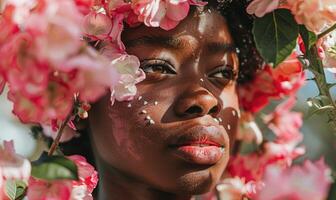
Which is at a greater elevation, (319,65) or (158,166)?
(319,65)

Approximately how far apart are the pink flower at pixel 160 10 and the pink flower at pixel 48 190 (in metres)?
0.40

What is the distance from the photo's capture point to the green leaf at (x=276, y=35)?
1.29 meters

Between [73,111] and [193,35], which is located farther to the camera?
[193,35]

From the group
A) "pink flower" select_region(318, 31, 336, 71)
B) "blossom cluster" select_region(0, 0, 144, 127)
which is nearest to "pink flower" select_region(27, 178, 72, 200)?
"blossom cluster" select_region(0, 0, 144, 127)

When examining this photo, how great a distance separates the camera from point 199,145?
156 cm

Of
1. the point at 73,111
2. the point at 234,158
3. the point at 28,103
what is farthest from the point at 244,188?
the point at 28,103

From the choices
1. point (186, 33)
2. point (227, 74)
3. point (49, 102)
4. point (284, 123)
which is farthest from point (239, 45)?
point (49, 102)

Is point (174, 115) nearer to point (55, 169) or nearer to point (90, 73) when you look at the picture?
point (55, 169)

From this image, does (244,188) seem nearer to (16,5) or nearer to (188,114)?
(188,114)

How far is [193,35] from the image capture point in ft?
5.29

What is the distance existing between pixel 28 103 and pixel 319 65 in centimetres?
60

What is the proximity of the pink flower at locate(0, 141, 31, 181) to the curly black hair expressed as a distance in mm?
624

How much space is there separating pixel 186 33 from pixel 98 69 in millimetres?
643

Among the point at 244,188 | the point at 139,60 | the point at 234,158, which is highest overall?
the point at 139,60
